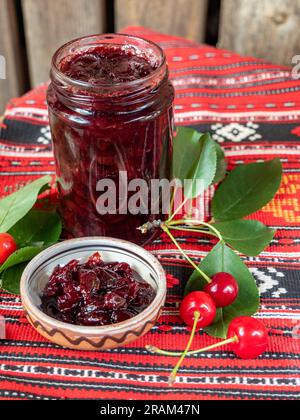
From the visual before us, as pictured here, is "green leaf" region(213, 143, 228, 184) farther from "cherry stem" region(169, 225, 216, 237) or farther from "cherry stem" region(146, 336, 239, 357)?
"cherry stem" region(146, 336, 239, 357)

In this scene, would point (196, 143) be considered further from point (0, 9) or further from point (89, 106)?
point (0, 9)

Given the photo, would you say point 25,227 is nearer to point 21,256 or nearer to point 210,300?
point 21,256

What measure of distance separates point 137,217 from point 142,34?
0.78 metres

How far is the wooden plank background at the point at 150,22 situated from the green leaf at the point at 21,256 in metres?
1.03

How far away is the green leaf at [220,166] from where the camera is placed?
123 centimetres

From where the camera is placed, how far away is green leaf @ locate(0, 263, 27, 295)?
3.32 ft

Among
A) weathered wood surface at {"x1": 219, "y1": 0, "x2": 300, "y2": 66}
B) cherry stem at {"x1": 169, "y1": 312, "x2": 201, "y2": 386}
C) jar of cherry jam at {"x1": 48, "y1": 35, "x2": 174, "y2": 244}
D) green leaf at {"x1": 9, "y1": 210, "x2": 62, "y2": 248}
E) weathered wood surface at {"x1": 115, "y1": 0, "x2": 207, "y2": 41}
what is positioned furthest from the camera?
weathered wood surface at {"x1": 115, "y1": 0, "x2": 207, "y2": 41}

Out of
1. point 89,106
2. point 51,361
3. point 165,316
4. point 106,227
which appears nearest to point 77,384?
point 51,361

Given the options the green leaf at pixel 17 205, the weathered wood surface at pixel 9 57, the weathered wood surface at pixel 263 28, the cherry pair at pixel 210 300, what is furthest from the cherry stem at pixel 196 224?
the weathered wood surface at pixel 9 57

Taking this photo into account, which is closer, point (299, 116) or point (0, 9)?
point (299, 116)

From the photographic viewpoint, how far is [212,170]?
1137mm

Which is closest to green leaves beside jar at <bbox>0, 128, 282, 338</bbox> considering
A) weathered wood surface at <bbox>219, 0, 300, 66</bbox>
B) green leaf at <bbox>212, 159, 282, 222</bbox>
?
green leaf at <bbox>212, 159, 282, 222</bbox>

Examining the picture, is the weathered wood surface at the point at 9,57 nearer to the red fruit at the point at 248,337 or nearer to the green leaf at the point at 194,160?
the green leaf at the point at 194,160

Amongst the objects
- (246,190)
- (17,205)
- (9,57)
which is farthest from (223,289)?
(9,57)
